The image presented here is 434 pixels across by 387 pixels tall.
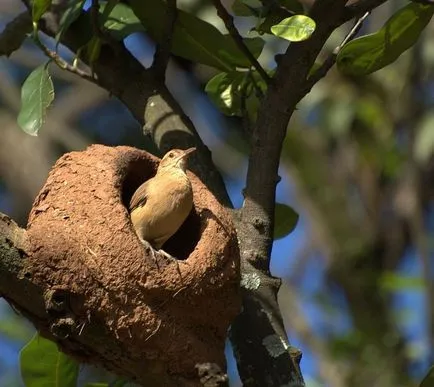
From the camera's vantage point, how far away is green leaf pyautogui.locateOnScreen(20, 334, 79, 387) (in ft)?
9.96

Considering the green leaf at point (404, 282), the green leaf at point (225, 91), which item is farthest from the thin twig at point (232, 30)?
the green leaf at point (404, 282)

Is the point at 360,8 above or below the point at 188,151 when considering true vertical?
above

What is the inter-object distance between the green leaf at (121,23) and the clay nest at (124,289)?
27.4 inches

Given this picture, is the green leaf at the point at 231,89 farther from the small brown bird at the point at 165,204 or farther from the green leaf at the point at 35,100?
the green leaf at the point at 35,100

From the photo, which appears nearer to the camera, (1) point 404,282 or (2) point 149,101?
(2) point 149,101

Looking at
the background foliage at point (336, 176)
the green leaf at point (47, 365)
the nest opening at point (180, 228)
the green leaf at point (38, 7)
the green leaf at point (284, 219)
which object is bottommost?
the background foliage at point (336, 176)

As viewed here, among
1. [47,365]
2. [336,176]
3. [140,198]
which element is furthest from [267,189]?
[336,176]

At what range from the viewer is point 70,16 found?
320cm

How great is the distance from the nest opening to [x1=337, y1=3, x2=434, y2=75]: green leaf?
2.08ft

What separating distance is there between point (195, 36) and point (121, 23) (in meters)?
0.27

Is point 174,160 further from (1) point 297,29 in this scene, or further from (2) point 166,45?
(1) point 297,29

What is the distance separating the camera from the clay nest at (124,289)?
2.59m

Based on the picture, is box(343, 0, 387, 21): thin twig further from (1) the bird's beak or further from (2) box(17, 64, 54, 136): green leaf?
(2) box(17, 64, 54, 136): green leaf

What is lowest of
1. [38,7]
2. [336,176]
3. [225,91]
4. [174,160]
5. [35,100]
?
[336,176]
